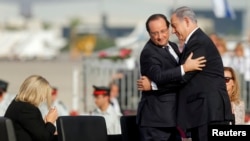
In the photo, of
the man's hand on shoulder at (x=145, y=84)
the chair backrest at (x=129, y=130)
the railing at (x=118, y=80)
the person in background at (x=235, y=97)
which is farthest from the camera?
the railing at (x=118, y=80)

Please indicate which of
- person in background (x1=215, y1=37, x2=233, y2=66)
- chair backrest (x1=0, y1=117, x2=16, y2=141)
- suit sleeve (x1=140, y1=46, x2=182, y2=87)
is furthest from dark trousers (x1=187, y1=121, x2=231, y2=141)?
person in background (x1=215, y1=37, x2=233, y2=66)

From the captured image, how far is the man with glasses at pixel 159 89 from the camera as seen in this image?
796 cm

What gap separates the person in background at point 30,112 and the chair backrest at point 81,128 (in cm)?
18

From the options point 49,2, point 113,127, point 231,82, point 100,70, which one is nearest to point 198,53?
point 231,82

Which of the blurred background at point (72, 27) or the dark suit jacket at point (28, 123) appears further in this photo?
the blurred background at point (72, 27)

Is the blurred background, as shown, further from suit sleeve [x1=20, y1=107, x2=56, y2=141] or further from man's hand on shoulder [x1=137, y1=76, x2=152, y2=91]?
man's hand on shoulder [x1=137, y1=76, x2=152, y2=91]

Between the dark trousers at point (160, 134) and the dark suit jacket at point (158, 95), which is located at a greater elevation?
the dark suit jacket at point (158, 95)

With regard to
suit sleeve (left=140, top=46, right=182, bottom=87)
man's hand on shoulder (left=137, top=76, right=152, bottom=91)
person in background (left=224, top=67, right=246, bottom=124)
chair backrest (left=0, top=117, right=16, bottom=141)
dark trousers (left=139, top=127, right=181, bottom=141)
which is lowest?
dark trousers (left=139, top=127, right=181, bottom=141)

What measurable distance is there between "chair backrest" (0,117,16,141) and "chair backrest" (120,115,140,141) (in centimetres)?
108

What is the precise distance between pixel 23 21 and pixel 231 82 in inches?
4261

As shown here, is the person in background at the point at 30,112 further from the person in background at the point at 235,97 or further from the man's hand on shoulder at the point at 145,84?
the person in background at the point at 235,97

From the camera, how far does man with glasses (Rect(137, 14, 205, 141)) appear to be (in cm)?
796

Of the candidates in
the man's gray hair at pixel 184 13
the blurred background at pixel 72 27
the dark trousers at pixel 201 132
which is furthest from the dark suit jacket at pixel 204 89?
the blurred background at pixel 72 27

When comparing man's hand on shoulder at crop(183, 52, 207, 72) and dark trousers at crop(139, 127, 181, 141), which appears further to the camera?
dark trousers at crop(139, 127, 181, 141)
